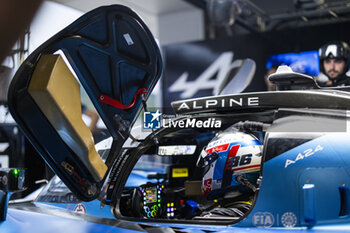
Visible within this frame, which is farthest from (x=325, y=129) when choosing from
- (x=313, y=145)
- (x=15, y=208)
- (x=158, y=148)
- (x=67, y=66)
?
(x=15, y=208)

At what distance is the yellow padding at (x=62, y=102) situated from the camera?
2.01 meters

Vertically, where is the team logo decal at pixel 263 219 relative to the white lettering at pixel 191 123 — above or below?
below

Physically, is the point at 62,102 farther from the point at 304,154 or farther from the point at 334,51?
the point at 334,51

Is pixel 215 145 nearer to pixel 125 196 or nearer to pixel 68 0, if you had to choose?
pixel 125 196

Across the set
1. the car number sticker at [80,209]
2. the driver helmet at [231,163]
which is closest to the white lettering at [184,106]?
the driver helmet at [231,163]

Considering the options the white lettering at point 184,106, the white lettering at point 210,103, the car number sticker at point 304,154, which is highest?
the white lettering at point 210,103

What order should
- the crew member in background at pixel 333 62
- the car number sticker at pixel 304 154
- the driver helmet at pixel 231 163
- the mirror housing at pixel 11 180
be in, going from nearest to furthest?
the car number sticker at pixel 304 154 < the mirror housing at pixel 11 180 < the driver helmet at pixel 231 163 < the crew member in background at pixel 333 62

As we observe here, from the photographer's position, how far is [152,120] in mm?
2770

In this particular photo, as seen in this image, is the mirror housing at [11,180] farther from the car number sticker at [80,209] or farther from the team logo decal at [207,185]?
the team logo decal at [207,185]

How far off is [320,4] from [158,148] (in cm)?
558

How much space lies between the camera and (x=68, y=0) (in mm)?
2738

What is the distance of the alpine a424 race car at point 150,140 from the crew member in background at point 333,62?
11.9 feet

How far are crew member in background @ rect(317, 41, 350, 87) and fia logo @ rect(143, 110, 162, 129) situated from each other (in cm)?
378

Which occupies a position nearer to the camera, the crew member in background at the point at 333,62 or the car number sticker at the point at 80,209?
the car number sticker at the point at 80,209
